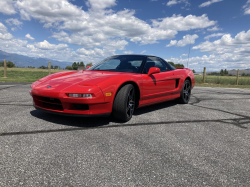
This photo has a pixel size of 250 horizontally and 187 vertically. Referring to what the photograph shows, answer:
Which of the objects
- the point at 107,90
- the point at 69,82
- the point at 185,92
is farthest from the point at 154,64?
the point at 69,82

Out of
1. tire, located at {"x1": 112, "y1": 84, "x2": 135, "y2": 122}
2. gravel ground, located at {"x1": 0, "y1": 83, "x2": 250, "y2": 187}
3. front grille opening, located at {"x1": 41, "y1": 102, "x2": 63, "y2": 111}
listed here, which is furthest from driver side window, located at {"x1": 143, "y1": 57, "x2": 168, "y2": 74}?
front grille opening, located at {"x1": 41, "y1": 102, "x2": 63, "y2": 111}

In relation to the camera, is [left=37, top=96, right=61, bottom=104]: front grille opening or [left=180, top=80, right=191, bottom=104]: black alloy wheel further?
[left=180, top=80, right=191, bottom=104]: black alloy wheel

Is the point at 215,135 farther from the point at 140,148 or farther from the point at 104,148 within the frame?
the point at 104,148

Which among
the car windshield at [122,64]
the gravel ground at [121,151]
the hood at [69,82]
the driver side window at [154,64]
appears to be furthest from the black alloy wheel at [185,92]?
the hood at [69,82]

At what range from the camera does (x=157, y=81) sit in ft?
13.5

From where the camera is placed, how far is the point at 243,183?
5.55ft

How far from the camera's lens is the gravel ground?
1.69m

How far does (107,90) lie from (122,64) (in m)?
1.24

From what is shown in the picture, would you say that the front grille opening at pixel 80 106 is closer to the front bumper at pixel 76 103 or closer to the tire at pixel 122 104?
the front bumper at pixel 76 103

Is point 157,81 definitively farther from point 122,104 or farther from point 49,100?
point 49,100

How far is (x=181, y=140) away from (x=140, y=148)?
2.17 ft

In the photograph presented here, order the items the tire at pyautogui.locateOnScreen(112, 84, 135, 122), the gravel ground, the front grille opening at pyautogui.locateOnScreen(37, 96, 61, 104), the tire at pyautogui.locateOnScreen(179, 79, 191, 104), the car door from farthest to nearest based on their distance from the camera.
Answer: the tire at pyautogui.locateOnScreen(179, 79, 191, 104) < the car door < the tire at pyautogui.locateOnScreen(112, 84, 135, 122) < the front grille opening at pyautogui.locateOnScreen(37, 96, 61, 104) < the gravel ground

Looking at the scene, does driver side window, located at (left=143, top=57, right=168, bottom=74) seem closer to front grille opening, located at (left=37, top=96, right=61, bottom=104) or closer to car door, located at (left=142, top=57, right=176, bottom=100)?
car door, located at (left=142, top=57, right=176, bottom=100)

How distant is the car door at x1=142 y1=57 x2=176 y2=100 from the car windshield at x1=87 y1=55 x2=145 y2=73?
184 mm
